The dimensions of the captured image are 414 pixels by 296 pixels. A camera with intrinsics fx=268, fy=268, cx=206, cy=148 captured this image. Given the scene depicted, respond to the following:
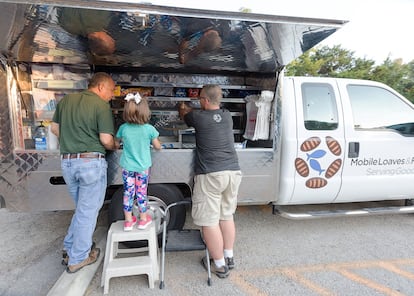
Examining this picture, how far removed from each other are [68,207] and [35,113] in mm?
1136

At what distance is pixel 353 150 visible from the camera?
314 cm

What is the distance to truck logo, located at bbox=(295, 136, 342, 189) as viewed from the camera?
9.96 ft

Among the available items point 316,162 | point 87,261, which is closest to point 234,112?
point 316,162

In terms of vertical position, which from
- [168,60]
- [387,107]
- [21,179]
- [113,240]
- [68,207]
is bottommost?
[113,240]

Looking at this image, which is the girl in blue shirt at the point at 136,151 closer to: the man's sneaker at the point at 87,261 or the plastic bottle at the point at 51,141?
the man's sneaker at the point at 87,261

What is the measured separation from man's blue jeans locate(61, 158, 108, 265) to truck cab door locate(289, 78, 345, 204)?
2103 mm

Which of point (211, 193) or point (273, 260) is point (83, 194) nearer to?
point (211, 193)

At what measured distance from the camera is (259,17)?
2.03m

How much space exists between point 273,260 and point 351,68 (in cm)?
1465

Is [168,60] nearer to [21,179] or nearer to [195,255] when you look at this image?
[21,179]

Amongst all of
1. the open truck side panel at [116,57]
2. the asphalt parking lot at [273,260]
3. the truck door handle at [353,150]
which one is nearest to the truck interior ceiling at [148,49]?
the open truck side panel at [116,57]

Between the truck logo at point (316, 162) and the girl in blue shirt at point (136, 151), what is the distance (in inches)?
64.5

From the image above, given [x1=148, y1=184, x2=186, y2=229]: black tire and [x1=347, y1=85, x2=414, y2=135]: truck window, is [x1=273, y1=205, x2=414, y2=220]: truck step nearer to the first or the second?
[x1=347, y1=85, x2=414, y2=135]: truck window

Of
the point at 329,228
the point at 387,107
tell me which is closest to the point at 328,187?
the point at 329,228
